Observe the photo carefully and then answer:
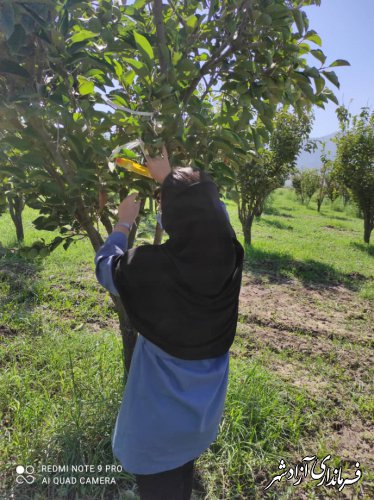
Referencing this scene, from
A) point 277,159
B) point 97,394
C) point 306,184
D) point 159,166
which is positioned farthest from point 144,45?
point 306,184

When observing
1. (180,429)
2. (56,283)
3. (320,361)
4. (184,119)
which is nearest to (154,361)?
(180,429)

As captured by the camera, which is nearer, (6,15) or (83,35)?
(6,15)

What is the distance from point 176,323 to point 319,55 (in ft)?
4.15

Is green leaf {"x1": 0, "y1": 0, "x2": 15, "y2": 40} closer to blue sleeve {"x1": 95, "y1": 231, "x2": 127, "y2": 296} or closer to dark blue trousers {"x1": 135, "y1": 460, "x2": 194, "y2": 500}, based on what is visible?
blue sleeve {"x1": 95, "y1": 231, "x2": 127, "y2": 296}

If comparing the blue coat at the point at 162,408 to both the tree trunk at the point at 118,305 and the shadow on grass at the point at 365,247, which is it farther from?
the shadow on grass at the point at 365,247

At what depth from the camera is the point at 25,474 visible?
2.08 meters

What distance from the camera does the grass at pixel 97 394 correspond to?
2.16 meters

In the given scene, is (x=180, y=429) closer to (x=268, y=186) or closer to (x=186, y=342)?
(x=186, y=342)

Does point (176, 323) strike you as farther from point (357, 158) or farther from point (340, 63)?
point (357, 158)

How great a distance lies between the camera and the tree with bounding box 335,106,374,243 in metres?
10.0

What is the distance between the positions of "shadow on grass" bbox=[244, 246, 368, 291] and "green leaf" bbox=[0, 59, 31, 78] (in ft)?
17.6

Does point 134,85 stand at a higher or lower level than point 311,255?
higher

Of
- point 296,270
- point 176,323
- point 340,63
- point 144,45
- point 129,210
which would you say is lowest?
point 296,270

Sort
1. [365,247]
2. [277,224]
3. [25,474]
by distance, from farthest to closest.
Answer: [277,224], [365,247], [25,474]
